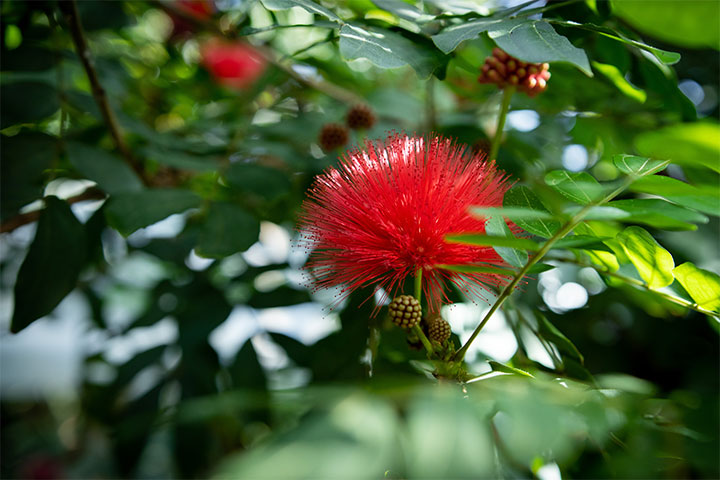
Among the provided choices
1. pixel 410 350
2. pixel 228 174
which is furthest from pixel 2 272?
pixel 410 350

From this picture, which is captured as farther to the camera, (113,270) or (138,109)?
(113,270)

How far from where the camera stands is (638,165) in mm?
594

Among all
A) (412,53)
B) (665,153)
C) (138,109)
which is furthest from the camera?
(138,109)

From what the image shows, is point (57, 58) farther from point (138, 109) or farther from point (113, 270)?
point (113, 270)

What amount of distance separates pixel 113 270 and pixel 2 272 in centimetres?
43

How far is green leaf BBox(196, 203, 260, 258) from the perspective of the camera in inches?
34.3

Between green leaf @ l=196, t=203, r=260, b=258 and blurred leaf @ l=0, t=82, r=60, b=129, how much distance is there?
454 mm

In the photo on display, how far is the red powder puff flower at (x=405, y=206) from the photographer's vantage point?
672 millimetres

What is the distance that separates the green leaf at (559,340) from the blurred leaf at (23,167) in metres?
0.94

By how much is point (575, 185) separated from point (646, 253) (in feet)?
0.45

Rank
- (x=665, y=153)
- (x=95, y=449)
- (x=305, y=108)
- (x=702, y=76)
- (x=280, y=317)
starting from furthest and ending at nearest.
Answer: (x=95, y=449) → (x=305, y=108) → (x=702, y=76) → (x=280, y=317) → (x=665, y=153)

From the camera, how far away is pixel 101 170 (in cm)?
103

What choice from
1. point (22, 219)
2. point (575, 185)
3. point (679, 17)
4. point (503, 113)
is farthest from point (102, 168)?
point (679, 17)

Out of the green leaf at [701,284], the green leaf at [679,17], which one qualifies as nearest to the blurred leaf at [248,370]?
the green leaf at [701,284]
